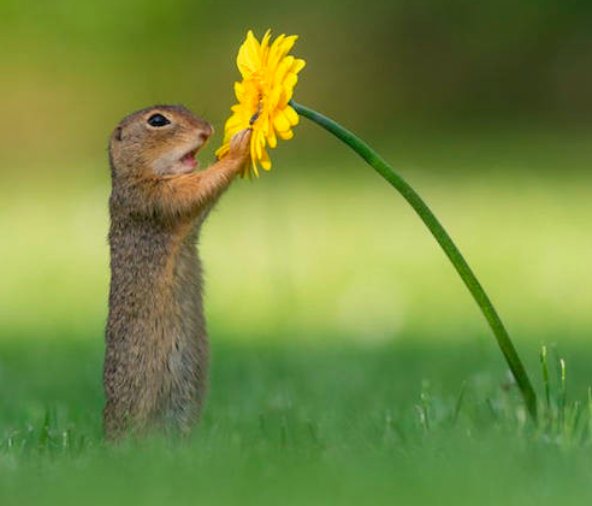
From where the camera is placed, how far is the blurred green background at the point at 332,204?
329 inches

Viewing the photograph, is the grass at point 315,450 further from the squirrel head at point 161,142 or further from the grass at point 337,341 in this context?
the squirrel head at point 161,142

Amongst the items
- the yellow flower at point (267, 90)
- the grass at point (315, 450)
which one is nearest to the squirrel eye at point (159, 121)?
the yellow flower at point (267, 90)

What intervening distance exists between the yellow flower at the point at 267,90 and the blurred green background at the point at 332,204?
0.93 m

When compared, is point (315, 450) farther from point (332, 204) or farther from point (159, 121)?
point (332, 204)

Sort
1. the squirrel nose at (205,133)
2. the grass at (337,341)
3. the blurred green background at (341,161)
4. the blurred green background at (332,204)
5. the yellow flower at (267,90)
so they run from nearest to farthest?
the grass at (337,341) → the yellow flower at (267,90) → the squirrel nose at (205,133) → the blurred green background at (332,204) → the blurred green background at (341,161)

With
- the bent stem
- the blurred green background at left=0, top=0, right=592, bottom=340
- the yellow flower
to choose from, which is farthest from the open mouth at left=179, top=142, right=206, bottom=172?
the blurred green background at left=0, top=0, right=592, bottom=340

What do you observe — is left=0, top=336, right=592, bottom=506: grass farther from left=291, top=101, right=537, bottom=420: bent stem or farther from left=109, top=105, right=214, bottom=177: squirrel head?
left=109, top=105, right=214, bottom=177: squirrel head

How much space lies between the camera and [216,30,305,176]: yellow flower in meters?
4.99

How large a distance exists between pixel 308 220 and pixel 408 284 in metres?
3.77

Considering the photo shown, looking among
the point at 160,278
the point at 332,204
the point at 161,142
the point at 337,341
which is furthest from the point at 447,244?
the point at 332,204

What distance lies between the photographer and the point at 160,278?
18.3 feet

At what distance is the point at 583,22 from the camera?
79.4ft

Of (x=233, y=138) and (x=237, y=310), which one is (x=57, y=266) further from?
(x=233, y=138)

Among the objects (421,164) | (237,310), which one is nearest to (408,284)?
(237,310)
